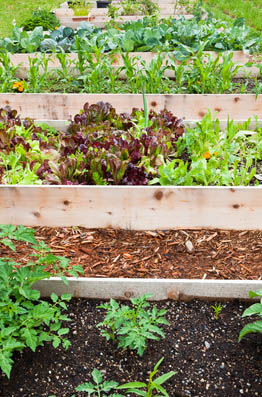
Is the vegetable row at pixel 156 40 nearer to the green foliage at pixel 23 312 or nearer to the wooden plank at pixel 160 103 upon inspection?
the wooden plank at pixel 160 103

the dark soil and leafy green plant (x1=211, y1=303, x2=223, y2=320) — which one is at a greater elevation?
leafy green plant (x1=211, y1=303, x2=223, y2=320)

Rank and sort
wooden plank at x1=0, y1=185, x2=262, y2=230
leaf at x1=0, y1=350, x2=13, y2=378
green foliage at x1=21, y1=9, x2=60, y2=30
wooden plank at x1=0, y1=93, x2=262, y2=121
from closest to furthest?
leaf at x1=0, y1=350, x2=13, y2=378 → wooden plank at x1=0, y1=185, x2=262, y2=230 → wooden plank at x1=0, y1=93, x2=262, y2=121 → green foliage at x1=21, y1=9, x2=60, y2=30

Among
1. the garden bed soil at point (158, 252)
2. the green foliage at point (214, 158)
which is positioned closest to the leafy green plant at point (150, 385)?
the garden bed soil at point (158, 252)

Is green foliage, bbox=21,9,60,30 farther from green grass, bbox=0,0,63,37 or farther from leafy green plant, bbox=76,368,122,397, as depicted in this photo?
leafy green plant, bbox=76,368,122,397

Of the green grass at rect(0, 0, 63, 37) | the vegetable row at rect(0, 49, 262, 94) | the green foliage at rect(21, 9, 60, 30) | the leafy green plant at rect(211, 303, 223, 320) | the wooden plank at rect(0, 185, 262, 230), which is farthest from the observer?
the green grass at rect(0, 0, 63, 37)

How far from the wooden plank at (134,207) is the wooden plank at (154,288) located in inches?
24.5

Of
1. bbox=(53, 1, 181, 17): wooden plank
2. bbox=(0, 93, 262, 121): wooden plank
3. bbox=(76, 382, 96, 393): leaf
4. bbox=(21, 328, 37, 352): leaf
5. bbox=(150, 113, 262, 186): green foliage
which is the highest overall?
bbox=(53, 1, 181, 17): wooden plank

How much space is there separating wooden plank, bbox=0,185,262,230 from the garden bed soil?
0.20 ft

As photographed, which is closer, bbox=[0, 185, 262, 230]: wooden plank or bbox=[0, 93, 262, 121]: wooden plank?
bbox=[0, 185, 262, 230]: wooden plank

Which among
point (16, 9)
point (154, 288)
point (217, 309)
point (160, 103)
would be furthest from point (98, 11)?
point (217, 309)

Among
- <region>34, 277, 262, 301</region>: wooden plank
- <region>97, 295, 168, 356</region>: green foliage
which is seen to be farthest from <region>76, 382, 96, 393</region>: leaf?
<region>34, 277, 262, 301</region>: wooden plank

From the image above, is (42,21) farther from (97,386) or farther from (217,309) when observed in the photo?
(97,386)

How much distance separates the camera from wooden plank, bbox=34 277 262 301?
2205 millimetres

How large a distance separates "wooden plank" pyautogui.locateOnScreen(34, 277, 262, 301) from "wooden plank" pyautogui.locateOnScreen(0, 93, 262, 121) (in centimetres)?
224
